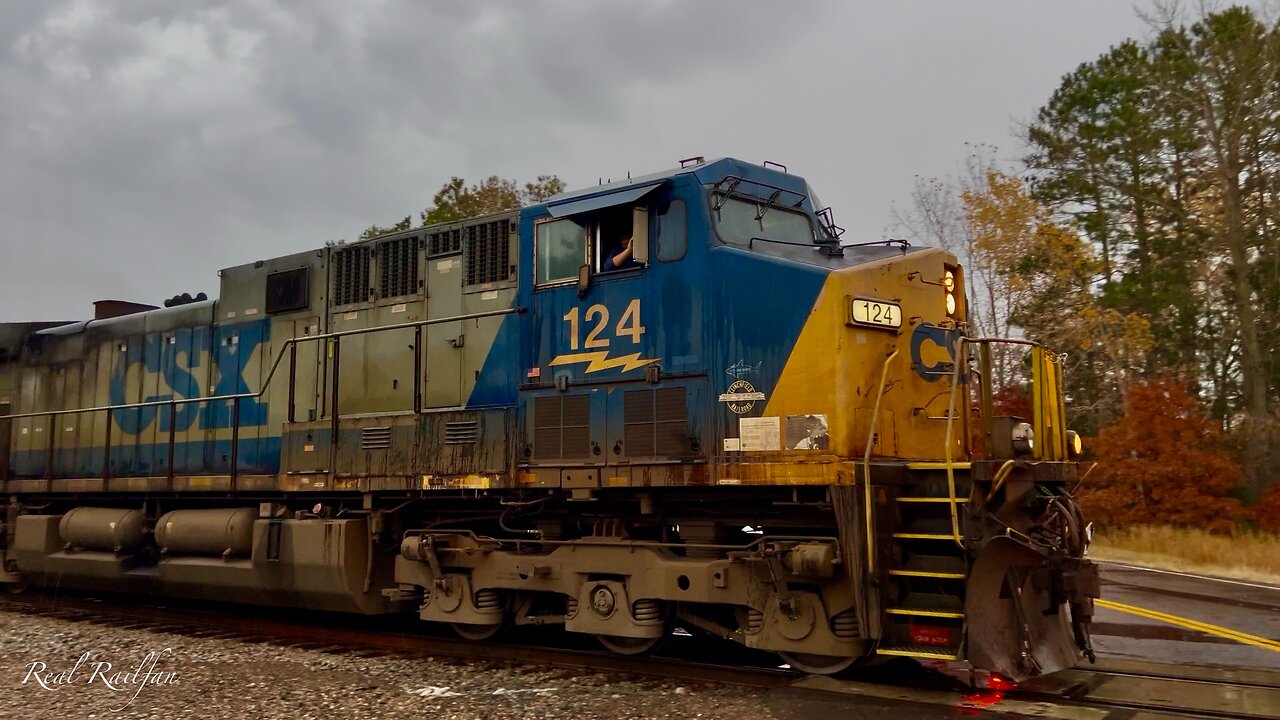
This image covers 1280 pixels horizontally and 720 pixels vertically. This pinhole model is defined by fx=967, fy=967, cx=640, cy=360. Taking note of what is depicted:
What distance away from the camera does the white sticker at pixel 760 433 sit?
6793 millimetres

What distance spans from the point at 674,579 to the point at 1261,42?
24.8m

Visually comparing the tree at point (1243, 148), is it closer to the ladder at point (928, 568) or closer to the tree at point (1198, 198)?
the tree at point (1198, 198)

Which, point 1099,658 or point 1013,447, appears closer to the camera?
point 1013,447

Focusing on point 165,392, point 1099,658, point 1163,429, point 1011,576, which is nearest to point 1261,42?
point 1163,429

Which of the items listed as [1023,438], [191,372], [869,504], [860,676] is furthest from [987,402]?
[191,372]

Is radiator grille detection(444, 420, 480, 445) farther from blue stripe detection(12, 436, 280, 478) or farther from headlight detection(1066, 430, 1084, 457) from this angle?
headlight detection(1066, 430, 1084, 457)

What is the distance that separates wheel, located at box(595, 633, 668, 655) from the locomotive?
0.08 feet

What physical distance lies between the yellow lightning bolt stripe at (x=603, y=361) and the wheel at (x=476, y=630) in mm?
2472

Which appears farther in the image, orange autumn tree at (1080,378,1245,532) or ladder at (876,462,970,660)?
orange autumn tree at (1080,378,1245,532)

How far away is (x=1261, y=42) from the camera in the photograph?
24.2m

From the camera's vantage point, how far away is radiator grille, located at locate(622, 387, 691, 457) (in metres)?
7.23

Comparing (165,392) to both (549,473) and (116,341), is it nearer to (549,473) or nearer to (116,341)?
(116,341)

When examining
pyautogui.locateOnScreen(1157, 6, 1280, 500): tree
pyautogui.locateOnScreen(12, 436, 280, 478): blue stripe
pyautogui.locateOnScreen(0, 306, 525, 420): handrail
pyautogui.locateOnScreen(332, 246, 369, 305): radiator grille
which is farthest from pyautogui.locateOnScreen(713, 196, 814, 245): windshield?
pyautogui.locateOnScreen(1157, 6, 1280, 500): tree

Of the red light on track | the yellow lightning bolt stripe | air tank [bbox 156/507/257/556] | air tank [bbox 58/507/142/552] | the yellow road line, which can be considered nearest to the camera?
the red light on track
